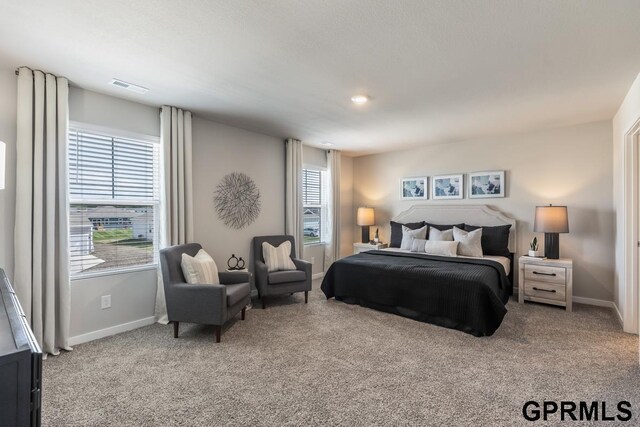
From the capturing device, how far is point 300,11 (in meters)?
1.89

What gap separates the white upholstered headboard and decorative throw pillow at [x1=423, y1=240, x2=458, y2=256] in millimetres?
744

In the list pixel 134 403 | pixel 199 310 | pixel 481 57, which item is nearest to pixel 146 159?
pixel 199 310

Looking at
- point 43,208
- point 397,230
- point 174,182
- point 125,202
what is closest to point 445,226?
point 397,230

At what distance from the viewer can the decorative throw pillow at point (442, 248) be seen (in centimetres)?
457

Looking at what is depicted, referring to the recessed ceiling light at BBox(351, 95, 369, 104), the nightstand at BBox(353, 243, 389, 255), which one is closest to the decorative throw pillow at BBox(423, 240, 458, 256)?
the nightstand at BBox(353, 243, 389, 255)

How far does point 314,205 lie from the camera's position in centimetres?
595

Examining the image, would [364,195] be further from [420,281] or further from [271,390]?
[271,390]

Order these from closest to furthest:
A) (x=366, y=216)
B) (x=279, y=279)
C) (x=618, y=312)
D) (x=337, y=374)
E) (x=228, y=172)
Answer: (x=337, y=374), (x=618, y=312), (x=279, y=279), (x=228, y=172), (x=366, y=216)

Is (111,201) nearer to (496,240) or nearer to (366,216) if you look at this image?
(366,216)

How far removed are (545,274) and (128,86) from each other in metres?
5.12

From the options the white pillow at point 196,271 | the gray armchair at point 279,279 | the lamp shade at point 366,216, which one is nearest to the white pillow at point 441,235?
the lamp shade at point 366,216

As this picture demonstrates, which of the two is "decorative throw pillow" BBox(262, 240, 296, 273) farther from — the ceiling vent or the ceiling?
the ceiling vent

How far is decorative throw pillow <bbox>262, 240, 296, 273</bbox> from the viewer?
4.41m

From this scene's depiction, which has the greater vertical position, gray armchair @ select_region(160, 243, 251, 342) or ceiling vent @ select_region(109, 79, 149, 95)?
ceiling vent @ select_region(109, 79, 149, 95)
